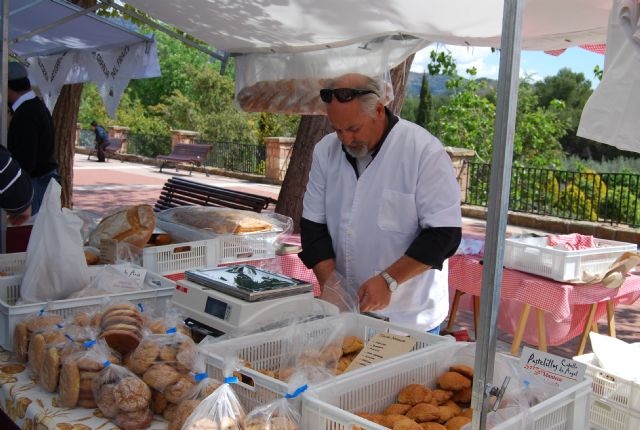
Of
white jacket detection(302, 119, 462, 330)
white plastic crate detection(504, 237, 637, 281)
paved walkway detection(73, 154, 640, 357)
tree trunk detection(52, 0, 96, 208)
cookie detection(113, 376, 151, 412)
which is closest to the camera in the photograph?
cookie detection(113, 376, 151, 412)

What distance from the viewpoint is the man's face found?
2.42 metres

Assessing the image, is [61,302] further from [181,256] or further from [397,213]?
[397,213]

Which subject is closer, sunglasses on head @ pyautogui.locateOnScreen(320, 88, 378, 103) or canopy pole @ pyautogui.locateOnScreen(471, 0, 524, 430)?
canopy pole @ pyautogui.locateOnScreen(471, 0, 524, 430)

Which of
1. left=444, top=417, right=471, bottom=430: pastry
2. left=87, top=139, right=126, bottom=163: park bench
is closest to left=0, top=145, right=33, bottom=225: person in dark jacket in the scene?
left=444, top=417, right=471, bottom=430: pastry

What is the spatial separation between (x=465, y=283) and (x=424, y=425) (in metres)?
3.16

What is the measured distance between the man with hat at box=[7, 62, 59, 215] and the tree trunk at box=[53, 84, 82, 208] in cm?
338

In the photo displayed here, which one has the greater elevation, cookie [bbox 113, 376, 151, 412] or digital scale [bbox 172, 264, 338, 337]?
digital scale [bbox 172, 264, 338, 337]

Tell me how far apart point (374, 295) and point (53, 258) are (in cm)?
118

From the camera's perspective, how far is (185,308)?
201cm

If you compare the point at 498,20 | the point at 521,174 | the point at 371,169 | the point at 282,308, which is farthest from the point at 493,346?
the point at 521,174

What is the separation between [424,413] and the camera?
1.47 metres

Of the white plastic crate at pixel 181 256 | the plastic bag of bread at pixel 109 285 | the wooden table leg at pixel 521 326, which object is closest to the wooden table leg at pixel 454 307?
the wooden table leg at pixel 521 326

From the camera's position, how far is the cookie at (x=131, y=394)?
1514 mm

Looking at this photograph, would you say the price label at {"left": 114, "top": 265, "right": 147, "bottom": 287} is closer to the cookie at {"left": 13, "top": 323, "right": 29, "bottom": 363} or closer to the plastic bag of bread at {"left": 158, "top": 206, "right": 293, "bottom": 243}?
the cookie at {"left": 13, "top": 323, "right": 29, "bottom": 363}
